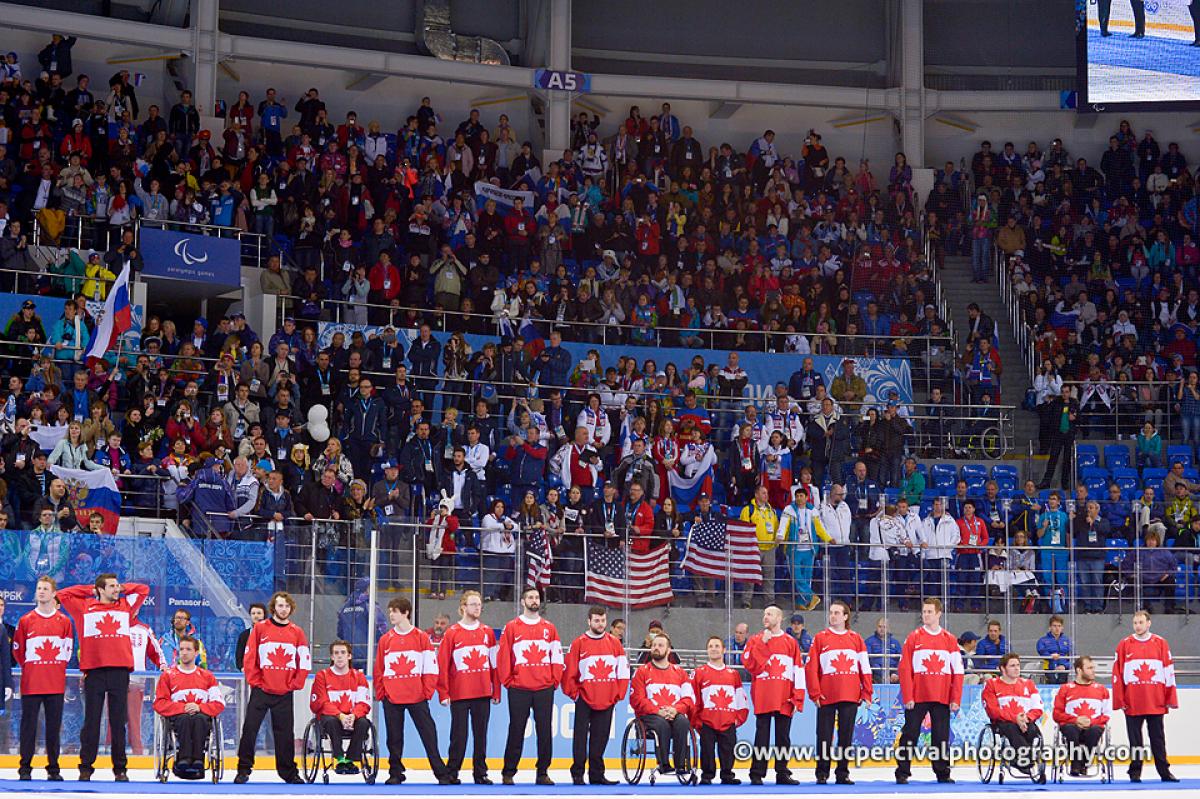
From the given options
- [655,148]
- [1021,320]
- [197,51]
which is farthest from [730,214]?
[197,51]

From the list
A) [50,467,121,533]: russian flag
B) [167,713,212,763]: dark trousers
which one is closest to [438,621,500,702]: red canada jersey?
[167,713,212,763]: dark trousers

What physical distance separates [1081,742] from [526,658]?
5017 millimetres

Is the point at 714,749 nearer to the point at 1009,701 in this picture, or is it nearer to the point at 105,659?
the point at 1009,701

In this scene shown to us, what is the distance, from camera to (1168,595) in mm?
20281

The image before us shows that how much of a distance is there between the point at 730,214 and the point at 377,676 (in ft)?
54.1

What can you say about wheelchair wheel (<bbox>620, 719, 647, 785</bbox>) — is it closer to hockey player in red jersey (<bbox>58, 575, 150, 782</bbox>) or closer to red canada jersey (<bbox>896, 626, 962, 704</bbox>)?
red canada jersey (<bbox>896, 626, 962, 704</bbox>)

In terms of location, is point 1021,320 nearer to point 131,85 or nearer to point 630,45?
point 630,45

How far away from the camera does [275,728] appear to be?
1431 cm

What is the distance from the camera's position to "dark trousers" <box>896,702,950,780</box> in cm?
1498

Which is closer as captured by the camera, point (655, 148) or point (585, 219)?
point (585, 219)

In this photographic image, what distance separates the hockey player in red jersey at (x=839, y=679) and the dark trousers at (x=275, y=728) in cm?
433

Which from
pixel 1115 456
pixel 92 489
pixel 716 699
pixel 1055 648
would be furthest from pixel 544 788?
pixel 1115 456

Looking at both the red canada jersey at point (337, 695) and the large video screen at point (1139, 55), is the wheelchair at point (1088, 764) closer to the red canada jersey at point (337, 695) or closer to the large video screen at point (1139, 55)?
the red canada jersey at point (337, 695)

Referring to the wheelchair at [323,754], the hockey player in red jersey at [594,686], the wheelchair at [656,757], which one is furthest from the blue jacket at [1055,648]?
the wheelchair at [323,754]
